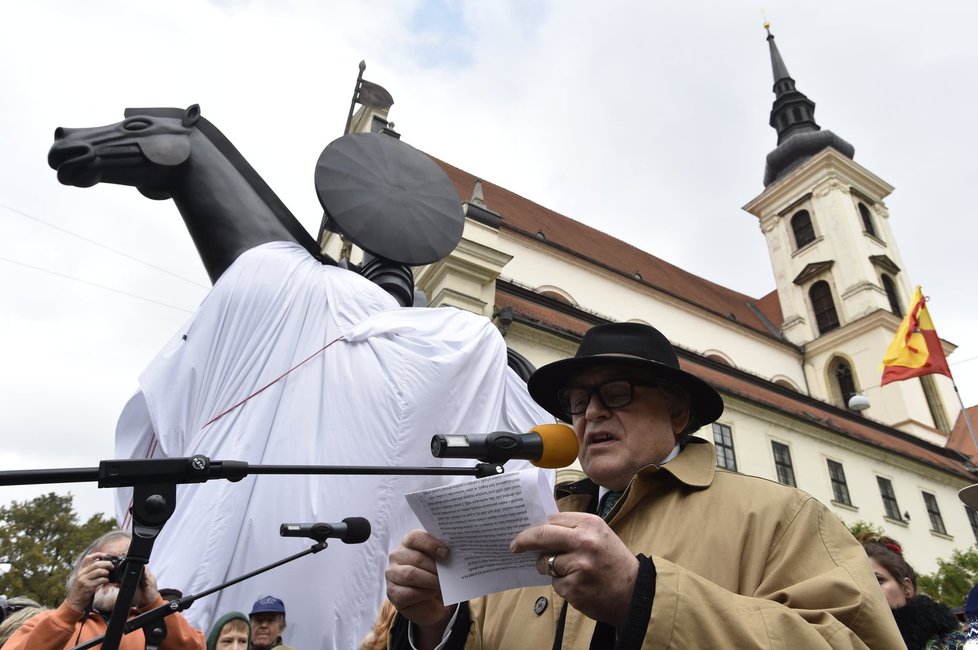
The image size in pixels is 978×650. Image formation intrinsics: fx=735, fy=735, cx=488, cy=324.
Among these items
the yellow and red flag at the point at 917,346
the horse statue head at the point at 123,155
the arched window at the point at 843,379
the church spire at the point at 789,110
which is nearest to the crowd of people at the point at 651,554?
the horse statue head at the point at 123,155

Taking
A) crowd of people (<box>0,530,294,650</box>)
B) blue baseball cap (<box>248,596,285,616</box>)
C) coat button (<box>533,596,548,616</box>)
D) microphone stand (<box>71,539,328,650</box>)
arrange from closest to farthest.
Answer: microphone stand (<box>71,539,328,650</box>)
coat button (<box>533,596,548,616</box>)
crowd of people (<box>0,530,294,650</box>)
blue baseball cap (<box>248,596,285,616</box>)

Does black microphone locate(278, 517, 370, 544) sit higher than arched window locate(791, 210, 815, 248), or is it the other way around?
arched window locate(791, 210, 815, 248)

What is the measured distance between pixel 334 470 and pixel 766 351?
99.4 ft

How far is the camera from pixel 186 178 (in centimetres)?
561

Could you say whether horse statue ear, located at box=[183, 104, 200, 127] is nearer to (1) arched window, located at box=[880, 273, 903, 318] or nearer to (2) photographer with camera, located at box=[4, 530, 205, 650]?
(2) photographer with camera, located at box=[4, 530, 205, 650]

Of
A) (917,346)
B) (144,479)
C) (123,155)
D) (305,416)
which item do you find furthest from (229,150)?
(917,346)

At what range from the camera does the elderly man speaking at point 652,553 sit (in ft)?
4.68

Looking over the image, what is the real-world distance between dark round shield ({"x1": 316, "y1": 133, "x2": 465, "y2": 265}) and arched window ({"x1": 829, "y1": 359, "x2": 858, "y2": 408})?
90.4 ft

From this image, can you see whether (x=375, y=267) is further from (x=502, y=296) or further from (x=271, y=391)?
(x=502, y=296)

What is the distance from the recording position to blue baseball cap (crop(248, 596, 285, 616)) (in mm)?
3721

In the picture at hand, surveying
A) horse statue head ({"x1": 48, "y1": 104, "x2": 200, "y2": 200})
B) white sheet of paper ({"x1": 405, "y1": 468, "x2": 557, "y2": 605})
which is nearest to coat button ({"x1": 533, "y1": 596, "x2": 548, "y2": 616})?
white sheet of paper ({"x1": 405, "y1": 468, "x2": 557, "y2": 605})

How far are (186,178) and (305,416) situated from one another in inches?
93.8

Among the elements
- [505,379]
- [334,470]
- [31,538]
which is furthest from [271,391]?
[31,538]

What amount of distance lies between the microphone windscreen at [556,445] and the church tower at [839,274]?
3048 centimetres
